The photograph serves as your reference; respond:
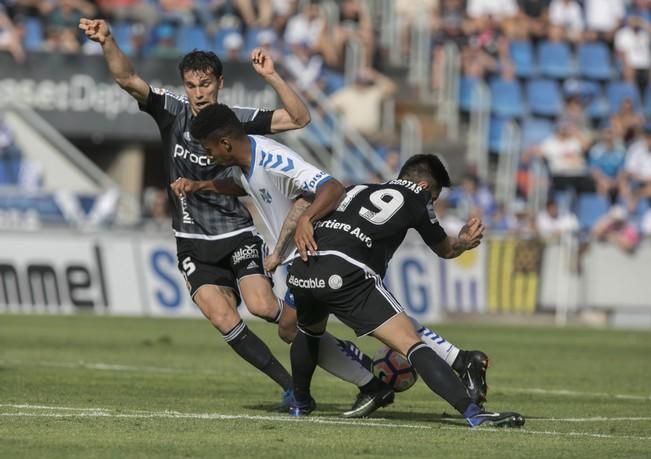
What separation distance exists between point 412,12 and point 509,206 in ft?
20.8

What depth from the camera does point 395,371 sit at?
33.9 ft

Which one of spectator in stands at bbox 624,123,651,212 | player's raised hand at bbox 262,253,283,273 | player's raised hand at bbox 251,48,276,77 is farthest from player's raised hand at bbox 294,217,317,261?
spectator in stands at bbox 624,123,651,212

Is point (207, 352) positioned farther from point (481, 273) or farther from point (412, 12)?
point (412, 12)

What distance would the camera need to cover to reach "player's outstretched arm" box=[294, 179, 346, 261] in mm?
9164

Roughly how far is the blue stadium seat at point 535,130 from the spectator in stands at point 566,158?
3.73 feet

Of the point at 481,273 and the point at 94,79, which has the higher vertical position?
the point at 94,79

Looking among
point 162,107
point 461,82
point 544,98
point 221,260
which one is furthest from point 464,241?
point 544,98

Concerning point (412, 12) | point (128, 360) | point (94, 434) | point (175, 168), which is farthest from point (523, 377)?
point (412, 12)

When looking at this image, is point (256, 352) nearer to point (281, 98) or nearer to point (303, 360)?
point (303, 360)

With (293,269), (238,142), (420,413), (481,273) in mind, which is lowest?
(481,273)

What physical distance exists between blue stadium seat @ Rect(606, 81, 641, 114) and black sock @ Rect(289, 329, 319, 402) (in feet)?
81.5

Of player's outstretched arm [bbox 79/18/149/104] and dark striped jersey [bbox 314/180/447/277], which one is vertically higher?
player's outstretched arm [bbox 79/18/149/104]

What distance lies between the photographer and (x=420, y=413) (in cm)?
1066

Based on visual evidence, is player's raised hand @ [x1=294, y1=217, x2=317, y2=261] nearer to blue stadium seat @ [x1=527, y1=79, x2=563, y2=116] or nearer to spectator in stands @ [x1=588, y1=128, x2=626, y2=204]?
spectator in stands @ [x1=588, y1=128, x2=626, y2=204]
